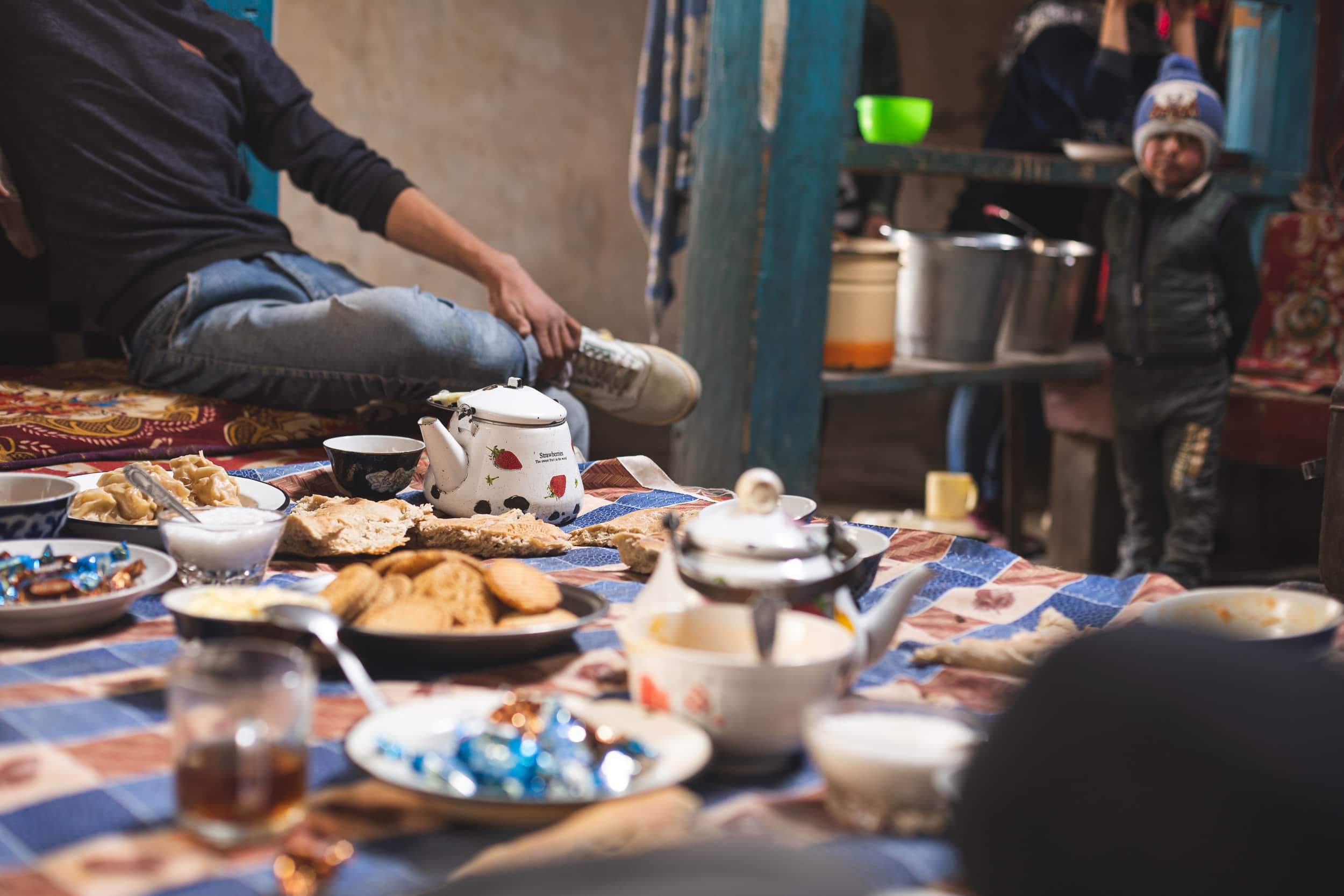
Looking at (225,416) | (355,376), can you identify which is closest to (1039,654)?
(355,376)

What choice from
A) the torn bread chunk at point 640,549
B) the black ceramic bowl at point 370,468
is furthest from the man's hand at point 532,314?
the torn bread chunk at point 640,549

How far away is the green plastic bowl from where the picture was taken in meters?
3.69

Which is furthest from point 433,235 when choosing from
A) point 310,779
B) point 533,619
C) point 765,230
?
point 310,779

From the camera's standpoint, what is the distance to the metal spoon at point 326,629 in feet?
3.14

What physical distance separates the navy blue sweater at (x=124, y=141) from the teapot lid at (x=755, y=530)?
1.94m

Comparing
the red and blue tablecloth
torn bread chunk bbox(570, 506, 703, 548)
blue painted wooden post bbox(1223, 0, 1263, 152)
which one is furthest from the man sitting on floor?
blue painted wooden post bbox(1223, 0, 1263, 152)

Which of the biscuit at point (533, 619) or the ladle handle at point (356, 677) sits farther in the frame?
the biscuit at point (533, 619)

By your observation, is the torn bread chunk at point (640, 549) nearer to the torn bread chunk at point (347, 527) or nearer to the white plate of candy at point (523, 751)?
the torn bread chunk at point (347, 527)

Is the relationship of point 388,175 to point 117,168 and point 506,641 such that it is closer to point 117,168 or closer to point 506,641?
point 117,168

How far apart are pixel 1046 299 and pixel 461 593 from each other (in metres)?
3.40

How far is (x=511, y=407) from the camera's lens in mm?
1639

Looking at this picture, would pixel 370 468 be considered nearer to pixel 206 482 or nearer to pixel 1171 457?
pixel 206 482

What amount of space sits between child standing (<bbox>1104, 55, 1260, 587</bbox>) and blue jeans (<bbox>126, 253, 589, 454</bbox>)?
7.08 feet

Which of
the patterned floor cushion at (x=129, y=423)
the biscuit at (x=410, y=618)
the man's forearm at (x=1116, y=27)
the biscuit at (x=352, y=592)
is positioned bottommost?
the patterned floor cushion at (x=129, y=423)
